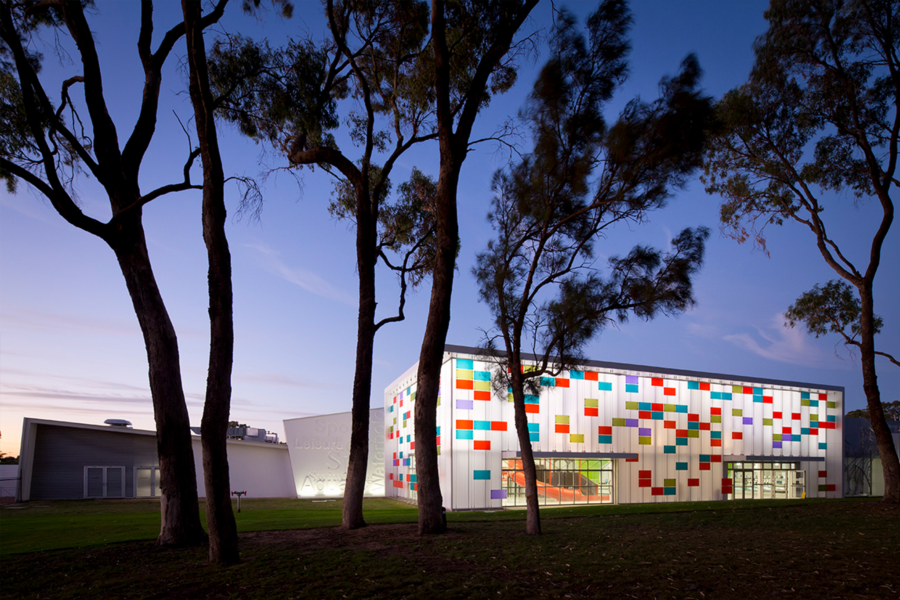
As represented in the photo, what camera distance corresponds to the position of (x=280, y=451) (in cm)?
3281

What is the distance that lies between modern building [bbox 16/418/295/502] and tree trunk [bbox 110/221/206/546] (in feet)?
60.0

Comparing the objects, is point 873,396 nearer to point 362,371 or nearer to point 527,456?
point 527,456

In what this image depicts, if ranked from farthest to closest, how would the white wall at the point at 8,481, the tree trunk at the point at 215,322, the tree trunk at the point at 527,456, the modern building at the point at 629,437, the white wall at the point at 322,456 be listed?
the white wall at the point at 322,456 → the white wall at the point at 8,481 → the modern building at the point at 629,437 → the tree trunk at the point at 527,456 → the tree trunk at the point at 215,322

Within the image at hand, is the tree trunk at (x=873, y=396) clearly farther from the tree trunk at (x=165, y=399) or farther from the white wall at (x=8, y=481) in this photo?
the white wall at (x=8, y=481)

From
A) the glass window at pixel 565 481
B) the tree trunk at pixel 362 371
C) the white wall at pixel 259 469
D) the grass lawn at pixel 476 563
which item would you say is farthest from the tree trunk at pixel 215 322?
the white wall at pixel 259 469

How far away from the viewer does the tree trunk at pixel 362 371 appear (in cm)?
1089

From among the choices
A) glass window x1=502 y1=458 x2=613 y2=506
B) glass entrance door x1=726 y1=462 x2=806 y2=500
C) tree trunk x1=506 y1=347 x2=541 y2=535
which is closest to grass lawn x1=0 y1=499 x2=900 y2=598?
tree trunk x1=506 y1=347 x2=541 y2=535

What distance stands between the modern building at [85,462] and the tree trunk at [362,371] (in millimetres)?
17327

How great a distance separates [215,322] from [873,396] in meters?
16.7

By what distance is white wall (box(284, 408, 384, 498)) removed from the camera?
101ft

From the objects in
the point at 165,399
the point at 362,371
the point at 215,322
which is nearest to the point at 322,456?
the point at 362,371

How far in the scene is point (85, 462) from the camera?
26.8 m

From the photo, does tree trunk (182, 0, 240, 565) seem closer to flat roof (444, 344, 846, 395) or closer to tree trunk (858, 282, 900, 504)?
flat roof (444, 344, 846, 395)

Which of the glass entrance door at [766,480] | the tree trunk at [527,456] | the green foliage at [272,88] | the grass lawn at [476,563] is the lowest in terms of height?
the glass entrance door at [766,480]
